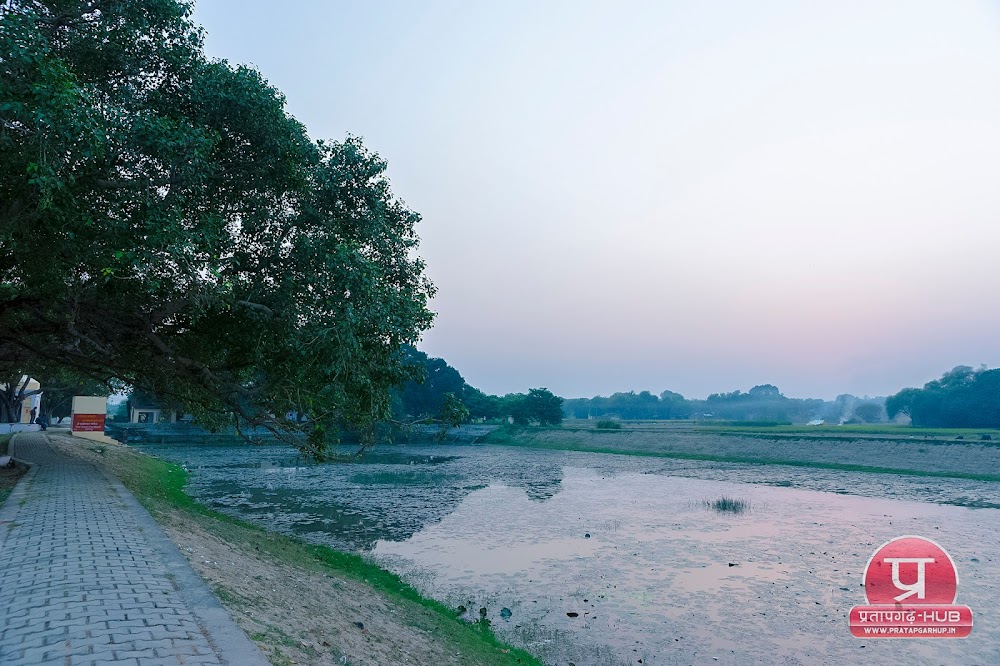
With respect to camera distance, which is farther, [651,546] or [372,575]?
[651,546]

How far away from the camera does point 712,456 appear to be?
56.1 metres

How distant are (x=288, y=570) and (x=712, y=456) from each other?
49.9 meters

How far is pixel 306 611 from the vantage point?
9.84 metres

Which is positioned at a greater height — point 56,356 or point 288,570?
point 56,356

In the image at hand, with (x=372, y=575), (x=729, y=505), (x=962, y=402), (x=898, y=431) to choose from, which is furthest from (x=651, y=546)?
(x=962, y=402)

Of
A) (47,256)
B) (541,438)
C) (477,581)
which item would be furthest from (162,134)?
(541,438)

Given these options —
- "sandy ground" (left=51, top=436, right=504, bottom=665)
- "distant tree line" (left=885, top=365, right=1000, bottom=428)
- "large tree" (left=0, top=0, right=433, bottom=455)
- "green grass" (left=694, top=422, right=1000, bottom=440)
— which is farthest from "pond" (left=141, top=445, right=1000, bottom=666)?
"distant tree line" (left=885, top=365, right=1000, bottom=428)

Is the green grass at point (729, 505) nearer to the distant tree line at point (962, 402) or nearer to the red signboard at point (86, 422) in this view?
the red signboard at point (86, 422)

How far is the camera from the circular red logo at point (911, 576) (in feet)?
49.8

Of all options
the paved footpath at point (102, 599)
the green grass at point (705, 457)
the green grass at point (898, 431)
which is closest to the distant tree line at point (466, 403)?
the green grass at point (705, 457)

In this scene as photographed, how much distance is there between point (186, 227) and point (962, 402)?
9320 cm

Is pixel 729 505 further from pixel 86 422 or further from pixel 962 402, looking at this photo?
pixel 962 402

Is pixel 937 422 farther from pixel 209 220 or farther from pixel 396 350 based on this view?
pixel 209 220

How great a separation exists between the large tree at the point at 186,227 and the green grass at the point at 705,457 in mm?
39978
